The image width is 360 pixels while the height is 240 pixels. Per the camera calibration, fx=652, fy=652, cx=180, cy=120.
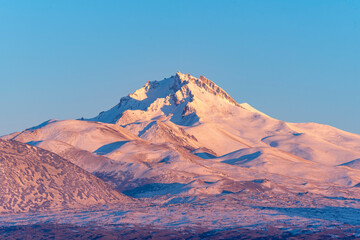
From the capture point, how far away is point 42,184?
311ft

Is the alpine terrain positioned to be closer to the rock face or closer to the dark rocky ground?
the rock face

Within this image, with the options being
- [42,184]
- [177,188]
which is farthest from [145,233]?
[177,188]

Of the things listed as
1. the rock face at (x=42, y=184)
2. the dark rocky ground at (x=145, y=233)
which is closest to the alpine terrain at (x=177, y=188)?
the rock face at (x=42, y=184)

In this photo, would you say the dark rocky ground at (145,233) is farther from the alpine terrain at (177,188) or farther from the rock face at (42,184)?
the rock face at (42,184)

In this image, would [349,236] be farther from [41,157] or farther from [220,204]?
[41,157]

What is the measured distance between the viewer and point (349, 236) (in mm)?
74938

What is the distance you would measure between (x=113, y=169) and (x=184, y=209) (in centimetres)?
4642

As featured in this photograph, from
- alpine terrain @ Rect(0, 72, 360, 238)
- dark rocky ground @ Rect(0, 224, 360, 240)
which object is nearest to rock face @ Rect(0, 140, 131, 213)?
alpine terrain @ Rect(0, 72, 360, 238)

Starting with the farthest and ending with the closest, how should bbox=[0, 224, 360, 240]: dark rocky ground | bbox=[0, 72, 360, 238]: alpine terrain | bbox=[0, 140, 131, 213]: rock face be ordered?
bbox=[0, 140, 131, 213]: rock face
bbox=[0, 72, 360, 238]: alpine terrain
bbox=[0, 224, 360, 240]: dark rocky ground

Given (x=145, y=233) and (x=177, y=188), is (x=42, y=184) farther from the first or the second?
(x=177, y=188)

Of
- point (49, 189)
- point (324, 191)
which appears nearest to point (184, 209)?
point (49, 189)

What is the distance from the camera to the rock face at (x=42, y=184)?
297 ft

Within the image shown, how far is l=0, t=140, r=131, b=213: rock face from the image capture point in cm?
9050

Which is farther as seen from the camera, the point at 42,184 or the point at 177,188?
the point at 177,188
